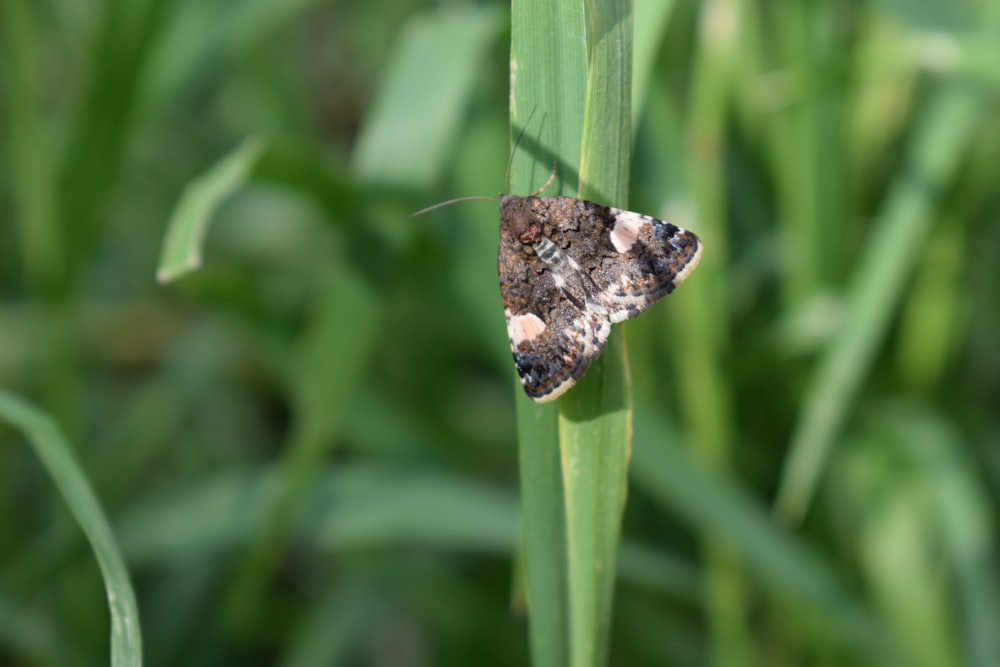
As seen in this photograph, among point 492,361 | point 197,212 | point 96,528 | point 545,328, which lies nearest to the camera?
point 96,528

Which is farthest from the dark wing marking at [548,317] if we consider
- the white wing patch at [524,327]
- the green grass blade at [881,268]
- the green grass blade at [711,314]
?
the green grass blade at [881,268]

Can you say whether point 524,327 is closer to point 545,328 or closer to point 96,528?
point 545,328

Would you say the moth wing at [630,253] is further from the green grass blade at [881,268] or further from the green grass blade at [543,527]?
the green grass blade at [881,268]

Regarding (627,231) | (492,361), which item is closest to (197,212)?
(627,231)

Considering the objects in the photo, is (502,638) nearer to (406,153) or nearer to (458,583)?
(458,583)

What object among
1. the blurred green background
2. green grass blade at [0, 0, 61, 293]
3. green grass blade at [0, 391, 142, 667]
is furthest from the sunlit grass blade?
green grass blade at [0, 0, 61, 293]
